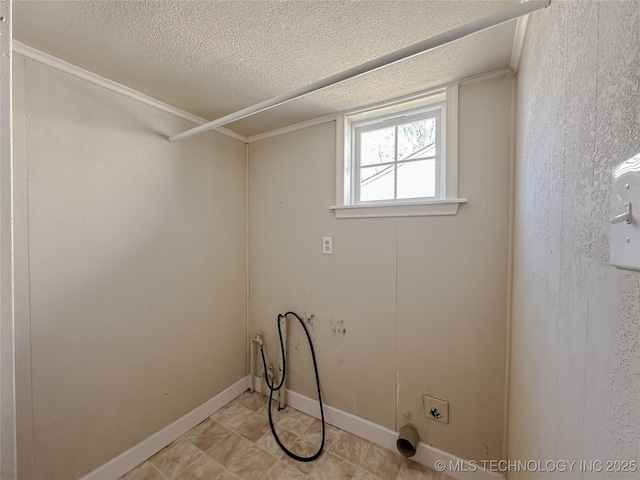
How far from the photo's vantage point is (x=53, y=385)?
126 centimetres

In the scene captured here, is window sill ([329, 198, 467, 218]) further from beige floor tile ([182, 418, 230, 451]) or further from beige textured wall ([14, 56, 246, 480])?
beige floor tile ([182, 418, 230, 451])

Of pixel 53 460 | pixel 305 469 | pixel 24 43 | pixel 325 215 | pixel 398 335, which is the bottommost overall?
pixel 305 469

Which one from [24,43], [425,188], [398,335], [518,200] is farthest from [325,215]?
[24,43]

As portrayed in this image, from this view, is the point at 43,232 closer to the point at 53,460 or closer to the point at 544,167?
the point at 53,460

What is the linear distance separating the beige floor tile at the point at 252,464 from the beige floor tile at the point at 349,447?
40cm

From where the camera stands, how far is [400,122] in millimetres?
1733

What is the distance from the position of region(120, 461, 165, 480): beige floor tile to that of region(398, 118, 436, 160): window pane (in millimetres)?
2420

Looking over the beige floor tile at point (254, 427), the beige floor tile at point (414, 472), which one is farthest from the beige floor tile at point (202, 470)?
the beige floor tile at point (414, 472)

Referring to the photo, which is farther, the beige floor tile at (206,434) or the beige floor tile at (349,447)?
the beige floor tile at (206,434)

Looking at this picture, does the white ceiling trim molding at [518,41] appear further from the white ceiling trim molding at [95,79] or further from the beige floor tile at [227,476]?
the beige floor tile at [227,476]

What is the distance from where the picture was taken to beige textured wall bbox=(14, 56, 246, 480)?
1.22 metres

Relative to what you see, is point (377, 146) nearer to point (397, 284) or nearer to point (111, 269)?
point (397, 284)

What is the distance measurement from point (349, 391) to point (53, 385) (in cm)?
165

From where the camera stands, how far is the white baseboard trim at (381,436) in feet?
4.63
